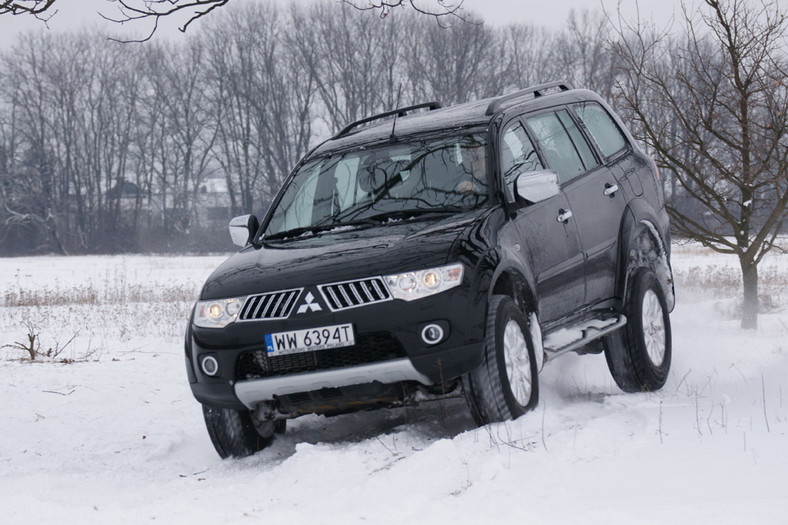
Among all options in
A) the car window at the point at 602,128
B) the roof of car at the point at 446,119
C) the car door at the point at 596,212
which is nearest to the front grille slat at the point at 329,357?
the roof of car at the point at 446,119

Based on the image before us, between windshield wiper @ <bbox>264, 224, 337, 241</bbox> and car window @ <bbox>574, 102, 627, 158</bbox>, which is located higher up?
car window @ <bbox>574, 102, 627, 158</bbox>

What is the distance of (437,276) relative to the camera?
440 centimetres

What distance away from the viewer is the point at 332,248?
15.7 ft

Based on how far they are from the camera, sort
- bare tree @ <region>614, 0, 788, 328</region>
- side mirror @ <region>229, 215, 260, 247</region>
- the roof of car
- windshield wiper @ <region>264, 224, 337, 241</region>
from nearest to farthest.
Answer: windshield wiper @ <region>264, 224, 337, 241</region>, the roof of car, side mirror @ <region>229, 215, 260, 247</region>, bare tree @ <region>614, 0, 788, 328</region>

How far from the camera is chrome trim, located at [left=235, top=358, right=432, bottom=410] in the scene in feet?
14.3

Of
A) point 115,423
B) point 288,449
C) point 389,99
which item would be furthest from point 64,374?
point 389,99

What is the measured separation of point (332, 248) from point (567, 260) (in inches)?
65.5

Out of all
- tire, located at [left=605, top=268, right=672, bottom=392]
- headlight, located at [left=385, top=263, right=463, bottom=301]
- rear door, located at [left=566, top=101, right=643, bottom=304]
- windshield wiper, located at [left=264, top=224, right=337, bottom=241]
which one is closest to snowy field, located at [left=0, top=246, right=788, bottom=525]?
tire, located at [left=605, top=268, right=672, bottom=392]

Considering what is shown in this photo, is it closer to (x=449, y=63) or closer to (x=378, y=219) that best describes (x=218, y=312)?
(x=378, y=219)

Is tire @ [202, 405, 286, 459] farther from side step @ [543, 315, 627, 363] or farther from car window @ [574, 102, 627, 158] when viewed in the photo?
car window @ [574, 102, 627, 158]

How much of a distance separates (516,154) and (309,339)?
196cm

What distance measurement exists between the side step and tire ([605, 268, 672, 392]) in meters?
0.11

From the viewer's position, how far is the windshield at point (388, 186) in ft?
17.2

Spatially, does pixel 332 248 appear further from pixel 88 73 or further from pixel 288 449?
pixel 88 73
